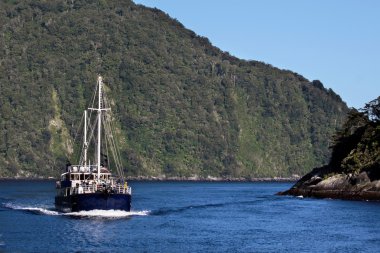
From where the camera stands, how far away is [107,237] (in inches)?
3676

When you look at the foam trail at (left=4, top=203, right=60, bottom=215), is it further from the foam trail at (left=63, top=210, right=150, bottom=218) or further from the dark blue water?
the foam trail at (left=63, top=210, right=150, bottom=218)

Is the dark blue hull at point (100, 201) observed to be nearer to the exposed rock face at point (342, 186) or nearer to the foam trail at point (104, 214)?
the foam trail at point (104, 214)

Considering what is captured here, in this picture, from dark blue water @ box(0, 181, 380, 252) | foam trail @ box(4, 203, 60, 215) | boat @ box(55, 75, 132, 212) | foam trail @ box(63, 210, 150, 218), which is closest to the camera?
dark blue water @ box(0, 181, 380, 252)

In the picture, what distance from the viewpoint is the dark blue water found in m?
87.6

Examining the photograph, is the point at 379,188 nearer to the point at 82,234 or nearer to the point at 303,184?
the point at 303,184

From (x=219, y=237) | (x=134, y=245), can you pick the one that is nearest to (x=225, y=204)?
(x=219, y=237)

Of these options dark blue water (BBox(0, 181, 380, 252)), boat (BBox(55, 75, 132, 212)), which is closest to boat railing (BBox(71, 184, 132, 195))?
boat (BBox(55, 75, 132, 212))

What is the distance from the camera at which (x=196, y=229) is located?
107 m

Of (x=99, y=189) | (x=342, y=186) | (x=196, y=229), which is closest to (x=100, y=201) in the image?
(x=99, y=189)

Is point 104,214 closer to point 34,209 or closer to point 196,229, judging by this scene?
point 196,229

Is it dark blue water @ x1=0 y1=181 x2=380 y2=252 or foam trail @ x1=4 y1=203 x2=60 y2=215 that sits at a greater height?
foam trail @ x1=4 y1=203 x2=60 y2=215

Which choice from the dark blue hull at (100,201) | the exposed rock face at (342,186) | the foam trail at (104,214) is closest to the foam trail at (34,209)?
the dark blue hull at (100,201)

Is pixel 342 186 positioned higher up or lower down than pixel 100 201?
higher up

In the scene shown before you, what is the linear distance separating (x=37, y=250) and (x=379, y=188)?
88584 mm
